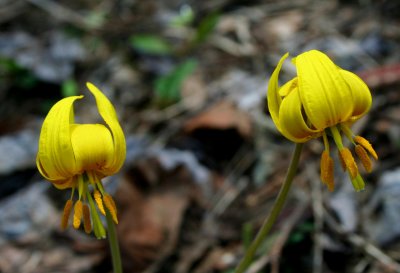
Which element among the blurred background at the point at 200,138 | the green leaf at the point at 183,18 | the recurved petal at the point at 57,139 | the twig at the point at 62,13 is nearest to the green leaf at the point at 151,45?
the blurred background at the point at 200,138

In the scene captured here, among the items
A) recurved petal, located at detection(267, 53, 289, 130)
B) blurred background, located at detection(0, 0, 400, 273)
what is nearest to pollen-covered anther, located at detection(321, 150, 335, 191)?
recurved petal, located at detection(267, 53, 289, 130)

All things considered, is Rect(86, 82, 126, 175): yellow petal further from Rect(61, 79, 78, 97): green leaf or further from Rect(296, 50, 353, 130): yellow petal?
Rect(61, 79, 78, 97): green leaf

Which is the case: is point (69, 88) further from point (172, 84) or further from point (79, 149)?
point (79, 149)

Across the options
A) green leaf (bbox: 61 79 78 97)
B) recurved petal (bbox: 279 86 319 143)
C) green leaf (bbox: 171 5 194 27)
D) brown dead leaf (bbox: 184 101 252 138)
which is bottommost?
recurved petal (bbox: 279 86 319 143)

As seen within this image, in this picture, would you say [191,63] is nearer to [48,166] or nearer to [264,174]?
[264,174]

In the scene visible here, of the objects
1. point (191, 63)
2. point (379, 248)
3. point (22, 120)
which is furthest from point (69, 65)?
point (379, 248)

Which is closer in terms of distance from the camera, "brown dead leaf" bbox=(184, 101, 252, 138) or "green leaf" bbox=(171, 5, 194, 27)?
"brown dead leaf" bbox=(184, 101, 252, 138)

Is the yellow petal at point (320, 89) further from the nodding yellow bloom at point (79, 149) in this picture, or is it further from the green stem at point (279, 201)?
the nodding yellow bloom at point (79, 149)
